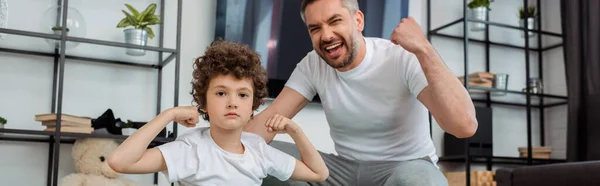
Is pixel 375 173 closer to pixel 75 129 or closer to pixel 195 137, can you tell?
pixel 195 137

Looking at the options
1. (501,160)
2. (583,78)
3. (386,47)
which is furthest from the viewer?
(501,160)

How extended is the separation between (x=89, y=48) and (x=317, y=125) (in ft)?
4.06

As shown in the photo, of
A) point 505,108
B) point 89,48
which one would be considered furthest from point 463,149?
point 89,48

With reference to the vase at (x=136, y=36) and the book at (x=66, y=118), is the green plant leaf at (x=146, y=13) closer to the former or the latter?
the vase at (x=136, y=36)

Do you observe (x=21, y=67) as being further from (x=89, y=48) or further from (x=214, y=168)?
(x=214, y=168)

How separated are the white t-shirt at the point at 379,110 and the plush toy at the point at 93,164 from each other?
1.18m

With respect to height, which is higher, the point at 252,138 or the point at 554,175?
the point at 252,138

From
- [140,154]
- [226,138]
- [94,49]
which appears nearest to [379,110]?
[226,138]

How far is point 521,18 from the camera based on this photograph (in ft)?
13.9

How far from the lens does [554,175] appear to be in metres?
2.58

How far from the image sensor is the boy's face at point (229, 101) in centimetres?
163

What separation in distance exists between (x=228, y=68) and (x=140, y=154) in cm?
31

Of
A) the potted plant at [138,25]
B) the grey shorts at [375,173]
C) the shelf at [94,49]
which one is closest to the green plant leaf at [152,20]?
the potted plant at [138,25]

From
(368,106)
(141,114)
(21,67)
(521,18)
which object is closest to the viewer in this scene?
(368,106)
